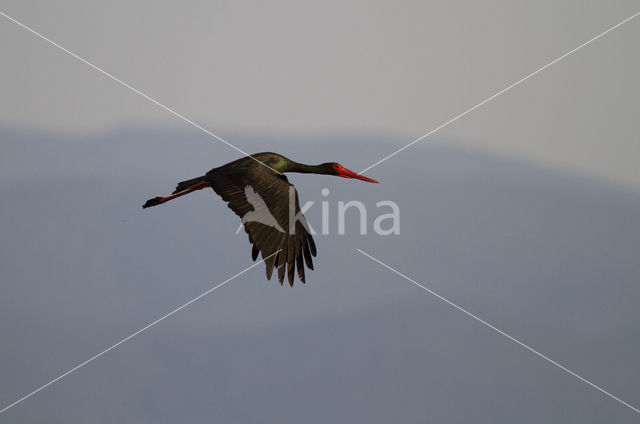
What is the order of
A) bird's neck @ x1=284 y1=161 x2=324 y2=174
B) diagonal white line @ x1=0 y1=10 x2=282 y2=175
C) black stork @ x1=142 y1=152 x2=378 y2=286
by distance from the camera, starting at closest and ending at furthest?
black stork @ x1=142 y1=152 x2=378 y2=286 < bird's neck @ x1=284 y1=161 x2=324 y2=174 < diagonal white line @ x1=0 y1=10 x2=282 y2=175

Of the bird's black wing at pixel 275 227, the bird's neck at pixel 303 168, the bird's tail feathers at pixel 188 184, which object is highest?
the bird's neck at pixel 303 168

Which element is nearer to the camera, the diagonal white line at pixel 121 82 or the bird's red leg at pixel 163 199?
the bird's red leg at pixel 163 199

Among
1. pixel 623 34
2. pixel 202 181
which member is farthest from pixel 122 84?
pixel 623 34

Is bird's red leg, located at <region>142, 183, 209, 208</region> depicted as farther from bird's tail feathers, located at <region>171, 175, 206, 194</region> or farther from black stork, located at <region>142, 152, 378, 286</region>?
black stork, located at <region>142, 152, 378, 286</region>

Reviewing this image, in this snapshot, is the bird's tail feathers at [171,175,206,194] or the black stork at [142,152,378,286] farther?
the bird's tail feathers at [171,175,206,194]

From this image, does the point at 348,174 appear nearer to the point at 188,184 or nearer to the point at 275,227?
the point at 275,227

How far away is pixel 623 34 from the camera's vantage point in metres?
6.00

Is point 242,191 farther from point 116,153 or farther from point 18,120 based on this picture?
point 18,120

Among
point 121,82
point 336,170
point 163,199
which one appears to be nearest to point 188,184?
point 163,199

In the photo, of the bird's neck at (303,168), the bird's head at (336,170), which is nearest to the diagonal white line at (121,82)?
the bird's neck at (303,168)

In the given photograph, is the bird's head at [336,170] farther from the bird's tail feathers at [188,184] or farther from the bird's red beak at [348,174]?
the bird's tail feathers at [188,184]

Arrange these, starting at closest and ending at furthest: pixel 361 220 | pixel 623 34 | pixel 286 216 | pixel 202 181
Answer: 1. pixel 286 216
2. pixel 202 181
3. pixel 361 220
4. pixel 623 34

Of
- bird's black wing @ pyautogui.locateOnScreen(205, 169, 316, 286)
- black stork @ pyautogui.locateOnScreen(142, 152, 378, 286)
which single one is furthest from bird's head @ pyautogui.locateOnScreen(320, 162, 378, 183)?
bird's black wing @ pyautogui.locateOnScreen(205, 169, 316, 286)

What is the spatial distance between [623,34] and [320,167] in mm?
2689
